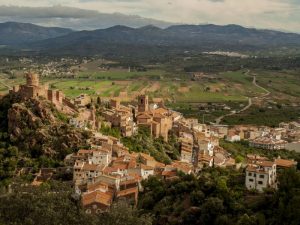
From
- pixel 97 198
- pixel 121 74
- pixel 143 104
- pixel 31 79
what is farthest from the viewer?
pixel 121 74

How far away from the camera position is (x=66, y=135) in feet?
175

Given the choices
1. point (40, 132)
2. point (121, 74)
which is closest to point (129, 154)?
point (40, 132)

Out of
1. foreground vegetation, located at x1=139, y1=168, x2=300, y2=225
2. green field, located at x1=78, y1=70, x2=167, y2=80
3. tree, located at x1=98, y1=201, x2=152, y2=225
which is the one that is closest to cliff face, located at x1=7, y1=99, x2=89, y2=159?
foreground vegetation, located at x1=139, y1=168, x2=300, y2=225

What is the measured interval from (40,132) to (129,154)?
924cm

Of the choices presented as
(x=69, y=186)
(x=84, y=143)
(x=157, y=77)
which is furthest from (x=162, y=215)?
(x=157, y=77)

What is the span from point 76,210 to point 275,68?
175 meters

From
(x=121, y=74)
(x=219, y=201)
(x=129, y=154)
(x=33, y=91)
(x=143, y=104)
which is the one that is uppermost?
(x=33, y=91)

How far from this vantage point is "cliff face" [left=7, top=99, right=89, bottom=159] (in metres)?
52.9

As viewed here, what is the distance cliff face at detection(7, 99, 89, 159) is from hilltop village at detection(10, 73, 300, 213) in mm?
1597

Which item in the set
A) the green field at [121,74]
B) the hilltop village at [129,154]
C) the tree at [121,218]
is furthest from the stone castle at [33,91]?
the green field at [121,74]

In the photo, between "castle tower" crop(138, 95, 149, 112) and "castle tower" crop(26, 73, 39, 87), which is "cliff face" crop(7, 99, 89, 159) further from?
"castle tower" crop(138, 95, 149, 112)

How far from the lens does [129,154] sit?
53562 mm

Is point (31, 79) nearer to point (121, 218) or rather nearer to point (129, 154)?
point (129, 154)

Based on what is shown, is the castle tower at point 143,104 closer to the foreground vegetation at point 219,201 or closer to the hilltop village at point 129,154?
the hilltop village at point 129,154
